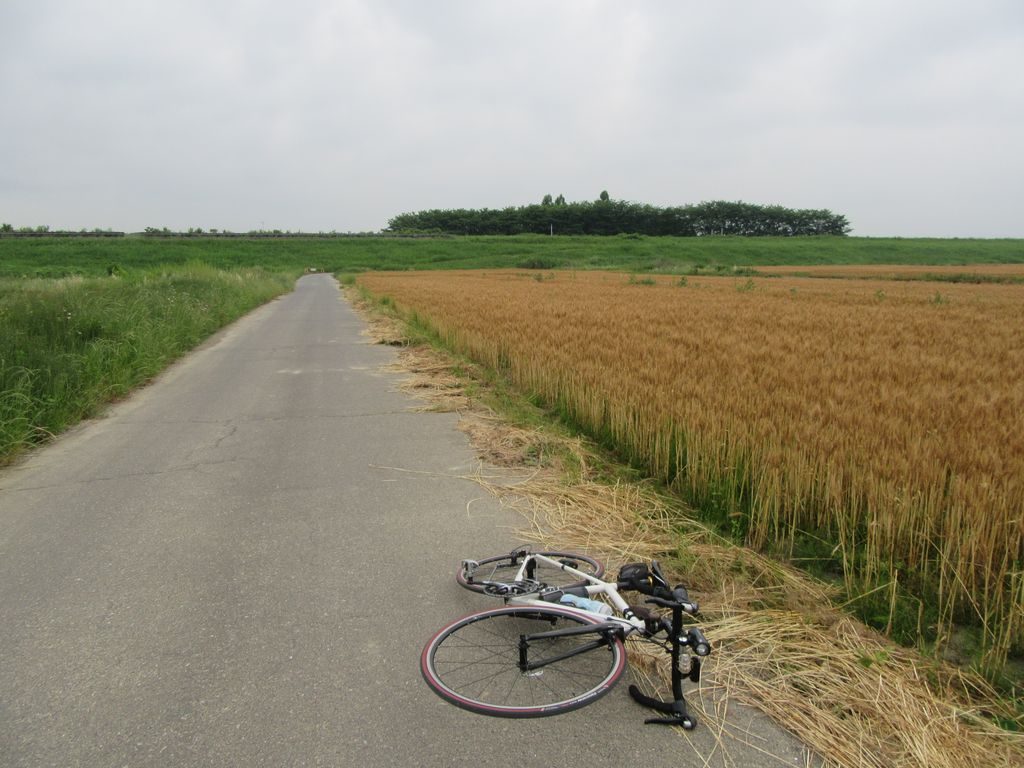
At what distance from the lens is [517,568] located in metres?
3.68

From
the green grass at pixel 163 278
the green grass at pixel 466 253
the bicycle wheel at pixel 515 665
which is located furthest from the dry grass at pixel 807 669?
the green grass at pixel 466 253

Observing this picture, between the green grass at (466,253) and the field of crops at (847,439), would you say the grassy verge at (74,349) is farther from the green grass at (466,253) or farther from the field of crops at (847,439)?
the green grass at (466,253)

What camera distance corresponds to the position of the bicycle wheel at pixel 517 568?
3418 mm

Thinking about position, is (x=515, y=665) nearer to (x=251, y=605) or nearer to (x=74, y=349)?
(x=251, y=605)

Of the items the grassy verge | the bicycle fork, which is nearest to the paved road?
the bicycle fork

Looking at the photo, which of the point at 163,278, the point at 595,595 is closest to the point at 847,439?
the point at 595,595

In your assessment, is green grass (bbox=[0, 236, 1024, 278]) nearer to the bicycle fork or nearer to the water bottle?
the water bottle

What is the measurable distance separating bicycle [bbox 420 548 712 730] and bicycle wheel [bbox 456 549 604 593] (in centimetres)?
20

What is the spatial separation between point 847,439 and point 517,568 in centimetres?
240

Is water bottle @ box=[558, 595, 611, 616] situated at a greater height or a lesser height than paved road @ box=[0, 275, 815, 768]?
greater

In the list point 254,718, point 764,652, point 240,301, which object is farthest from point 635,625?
point 240,301

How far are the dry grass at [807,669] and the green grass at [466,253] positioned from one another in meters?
61.8

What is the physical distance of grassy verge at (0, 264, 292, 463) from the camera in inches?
278

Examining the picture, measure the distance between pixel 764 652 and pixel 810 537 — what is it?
53.9 inches
